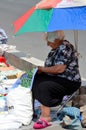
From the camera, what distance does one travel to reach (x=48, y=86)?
5.04 m

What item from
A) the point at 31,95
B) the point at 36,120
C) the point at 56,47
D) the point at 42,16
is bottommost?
the point at 36,120

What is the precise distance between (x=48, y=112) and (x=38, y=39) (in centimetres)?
1140

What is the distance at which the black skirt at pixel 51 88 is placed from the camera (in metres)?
5.03

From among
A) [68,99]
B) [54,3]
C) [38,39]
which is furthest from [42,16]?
[38,39]

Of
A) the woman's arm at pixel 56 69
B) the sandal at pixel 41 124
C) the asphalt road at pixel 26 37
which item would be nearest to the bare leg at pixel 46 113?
the sandal at pixel 41 124

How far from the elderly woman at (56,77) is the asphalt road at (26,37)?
20.3ft

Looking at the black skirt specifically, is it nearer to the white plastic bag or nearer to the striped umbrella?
the white plastic bag

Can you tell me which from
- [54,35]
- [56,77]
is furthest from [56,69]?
[54,35]

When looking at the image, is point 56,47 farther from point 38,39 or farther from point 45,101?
point 38,39

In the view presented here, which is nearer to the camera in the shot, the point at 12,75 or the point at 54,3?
the point at 54,3

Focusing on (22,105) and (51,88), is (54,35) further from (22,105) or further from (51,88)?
(22,105)

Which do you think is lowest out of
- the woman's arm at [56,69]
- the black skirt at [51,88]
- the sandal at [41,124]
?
the sandal at [41,124]

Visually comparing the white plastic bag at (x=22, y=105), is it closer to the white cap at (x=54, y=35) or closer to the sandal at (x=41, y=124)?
the sandal at (x=41, y=124)

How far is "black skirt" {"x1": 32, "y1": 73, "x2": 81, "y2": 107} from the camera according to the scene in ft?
16.5
